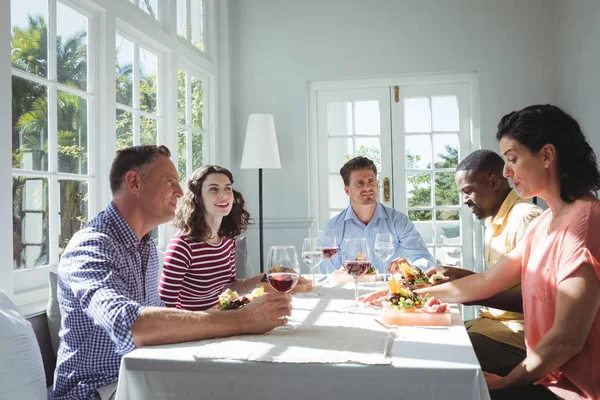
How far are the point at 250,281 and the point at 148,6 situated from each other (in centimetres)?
218

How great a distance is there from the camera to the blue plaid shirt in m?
1.34

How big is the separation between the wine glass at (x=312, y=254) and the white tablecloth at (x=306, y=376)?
2.12 feet

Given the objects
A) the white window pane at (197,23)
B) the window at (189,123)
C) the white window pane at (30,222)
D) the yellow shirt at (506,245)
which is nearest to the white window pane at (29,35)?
the white window pane at (30,222)

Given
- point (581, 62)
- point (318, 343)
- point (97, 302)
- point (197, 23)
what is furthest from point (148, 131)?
point (581, 62)

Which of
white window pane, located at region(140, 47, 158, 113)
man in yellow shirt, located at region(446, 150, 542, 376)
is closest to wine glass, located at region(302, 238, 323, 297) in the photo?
man in yellow shirt, located at region(446, 150, 542, 376)

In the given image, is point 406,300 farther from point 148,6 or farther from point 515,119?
point 148,6

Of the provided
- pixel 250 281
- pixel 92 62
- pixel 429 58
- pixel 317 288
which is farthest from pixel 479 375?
pixel 429 58

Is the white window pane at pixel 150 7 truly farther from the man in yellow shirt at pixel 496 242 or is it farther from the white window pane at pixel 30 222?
the man in yellow shirt at pixel 496 242

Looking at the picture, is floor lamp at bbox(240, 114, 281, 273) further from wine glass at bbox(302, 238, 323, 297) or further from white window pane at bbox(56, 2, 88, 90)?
wine glass at bbox(302, 238, 323, 297)

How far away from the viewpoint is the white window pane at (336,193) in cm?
484

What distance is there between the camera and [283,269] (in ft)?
4.88

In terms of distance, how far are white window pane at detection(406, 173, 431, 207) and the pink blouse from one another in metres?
3.07

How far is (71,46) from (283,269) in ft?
6.52

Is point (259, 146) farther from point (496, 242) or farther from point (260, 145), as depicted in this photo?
point (496, 242)
